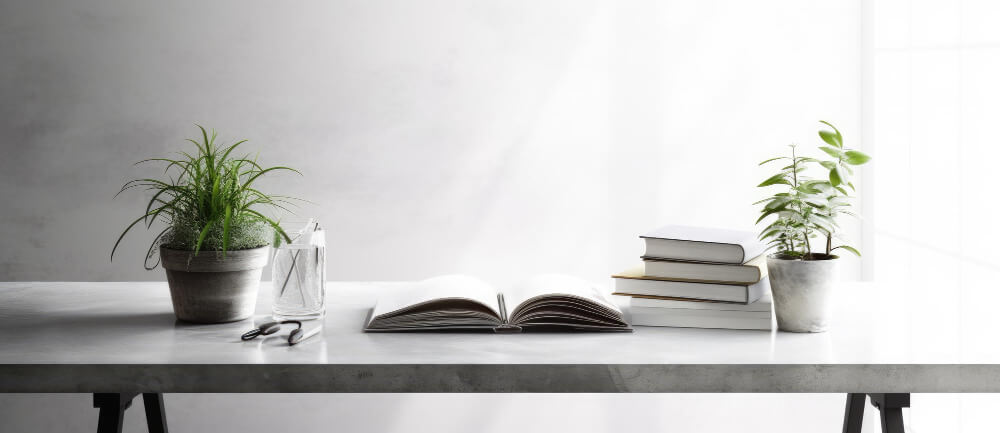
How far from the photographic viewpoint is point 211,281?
144 centimetres

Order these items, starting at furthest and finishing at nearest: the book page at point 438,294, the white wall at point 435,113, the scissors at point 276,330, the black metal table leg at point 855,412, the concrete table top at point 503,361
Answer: the white wall at point 435,113, the black metal table leg at point 855,412, the book page at point 438,294, the scissors at point 276,330, the concrete table top at point 503,361

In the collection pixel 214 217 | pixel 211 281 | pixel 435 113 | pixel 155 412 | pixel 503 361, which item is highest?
pixel 435 113

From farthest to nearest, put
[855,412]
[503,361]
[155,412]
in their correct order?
[155,412] → [855,412] → [503,361]

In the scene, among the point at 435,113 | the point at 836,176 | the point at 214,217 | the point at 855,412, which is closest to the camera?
the point at 836,176

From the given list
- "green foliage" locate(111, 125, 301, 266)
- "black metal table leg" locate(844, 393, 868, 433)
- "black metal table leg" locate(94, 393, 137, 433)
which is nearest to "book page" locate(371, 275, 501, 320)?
"green foliage" locate(111, 125, 301, 266)

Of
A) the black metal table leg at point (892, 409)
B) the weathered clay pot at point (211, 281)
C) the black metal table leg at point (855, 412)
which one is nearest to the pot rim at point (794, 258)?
the black metal table leg at point (892, 409)

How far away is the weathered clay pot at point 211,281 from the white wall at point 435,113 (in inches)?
49.0

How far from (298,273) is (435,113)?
4.15ft

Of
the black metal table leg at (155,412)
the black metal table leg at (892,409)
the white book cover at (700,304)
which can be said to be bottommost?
the black metal table leg at (155,412)

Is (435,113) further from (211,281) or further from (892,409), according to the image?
(892,409)

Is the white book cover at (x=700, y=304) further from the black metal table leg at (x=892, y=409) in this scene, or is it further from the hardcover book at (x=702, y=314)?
the black metal table leg at (x=892, y=409)

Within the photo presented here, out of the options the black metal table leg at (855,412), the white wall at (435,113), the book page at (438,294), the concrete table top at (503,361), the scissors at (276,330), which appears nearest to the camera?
the concrete table top at (503,361)

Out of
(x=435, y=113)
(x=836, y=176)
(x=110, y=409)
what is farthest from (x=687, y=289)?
(x=435, y=113)

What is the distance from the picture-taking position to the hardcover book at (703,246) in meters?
1.44
